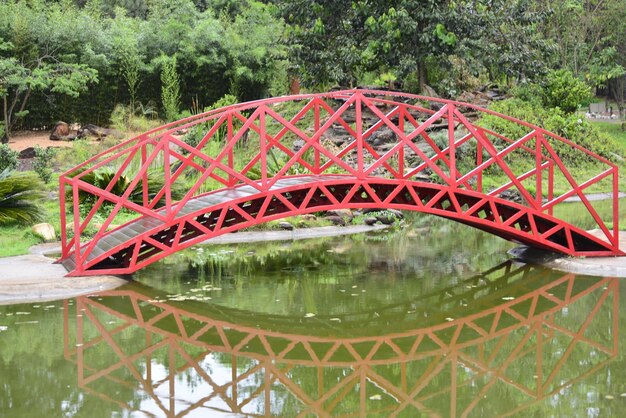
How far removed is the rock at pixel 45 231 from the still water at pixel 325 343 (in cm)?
248

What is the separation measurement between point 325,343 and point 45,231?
7.16m

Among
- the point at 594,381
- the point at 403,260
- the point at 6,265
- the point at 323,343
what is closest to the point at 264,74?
the point at 403,260

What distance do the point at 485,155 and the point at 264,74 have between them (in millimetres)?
8468

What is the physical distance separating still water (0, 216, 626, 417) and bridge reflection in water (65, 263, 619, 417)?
0.02 meters

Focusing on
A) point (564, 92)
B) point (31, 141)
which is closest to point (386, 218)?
point (564, 92)

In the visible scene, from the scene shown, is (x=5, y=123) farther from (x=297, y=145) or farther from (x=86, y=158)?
(x=297, y=145)

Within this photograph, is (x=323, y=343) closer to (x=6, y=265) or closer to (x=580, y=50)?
(x=6, y=265)

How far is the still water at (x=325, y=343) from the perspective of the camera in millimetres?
7805

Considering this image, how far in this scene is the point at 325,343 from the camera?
979cm

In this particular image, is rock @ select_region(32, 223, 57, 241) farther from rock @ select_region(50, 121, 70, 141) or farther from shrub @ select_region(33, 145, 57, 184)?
rock @ select_region(50, 121, 70, 141)

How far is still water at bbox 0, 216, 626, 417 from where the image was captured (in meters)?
7.80

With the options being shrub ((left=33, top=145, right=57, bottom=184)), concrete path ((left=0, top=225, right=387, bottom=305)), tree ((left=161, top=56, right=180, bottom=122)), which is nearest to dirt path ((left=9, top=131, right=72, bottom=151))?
tree ((left=161, top=56, right=180, bottom=122))

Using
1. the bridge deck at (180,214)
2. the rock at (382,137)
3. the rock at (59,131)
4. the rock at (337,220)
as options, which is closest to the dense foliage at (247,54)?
the rock at (59,131)

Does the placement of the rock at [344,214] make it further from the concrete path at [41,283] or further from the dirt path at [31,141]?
the dirt path at [31,141]
